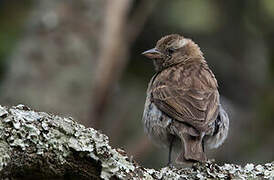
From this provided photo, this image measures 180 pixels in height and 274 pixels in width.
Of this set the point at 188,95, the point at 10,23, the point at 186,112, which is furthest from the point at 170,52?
the point at 10,23

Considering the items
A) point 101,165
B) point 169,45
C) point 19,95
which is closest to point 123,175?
point 101,165

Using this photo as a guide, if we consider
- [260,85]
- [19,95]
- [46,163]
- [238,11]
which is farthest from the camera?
[238,11]

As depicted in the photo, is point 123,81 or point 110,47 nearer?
point 110,47

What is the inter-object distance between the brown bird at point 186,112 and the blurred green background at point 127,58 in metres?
2.00

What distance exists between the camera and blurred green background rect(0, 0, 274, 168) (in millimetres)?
8930

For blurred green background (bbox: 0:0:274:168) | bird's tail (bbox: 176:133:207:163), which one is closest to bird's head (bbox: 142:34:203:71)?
blurred green background (bbox: 0:0:274:168)

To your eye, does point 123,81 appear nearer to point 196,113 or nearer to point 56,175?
point 196,113

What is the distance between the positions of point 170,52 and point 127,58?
79.6 inches

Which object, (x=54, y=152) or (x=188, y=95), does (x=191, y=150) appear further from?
(x=54, y=152)

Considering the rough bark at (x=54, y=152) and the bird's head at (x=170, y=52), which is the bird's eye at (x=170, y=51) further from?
the rough bark at (x=54, y=152)

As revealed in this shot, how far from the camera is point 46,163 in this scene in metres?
3.82

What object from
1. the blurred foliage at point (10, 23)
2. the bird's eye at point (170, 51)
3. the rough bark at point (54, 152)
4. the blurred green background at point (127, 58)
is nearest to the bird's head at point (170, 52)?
the bird's eye at point (170, 51)

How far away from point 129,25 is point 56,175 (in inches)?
233

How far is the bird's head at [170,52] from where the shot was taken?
24.6 ft
